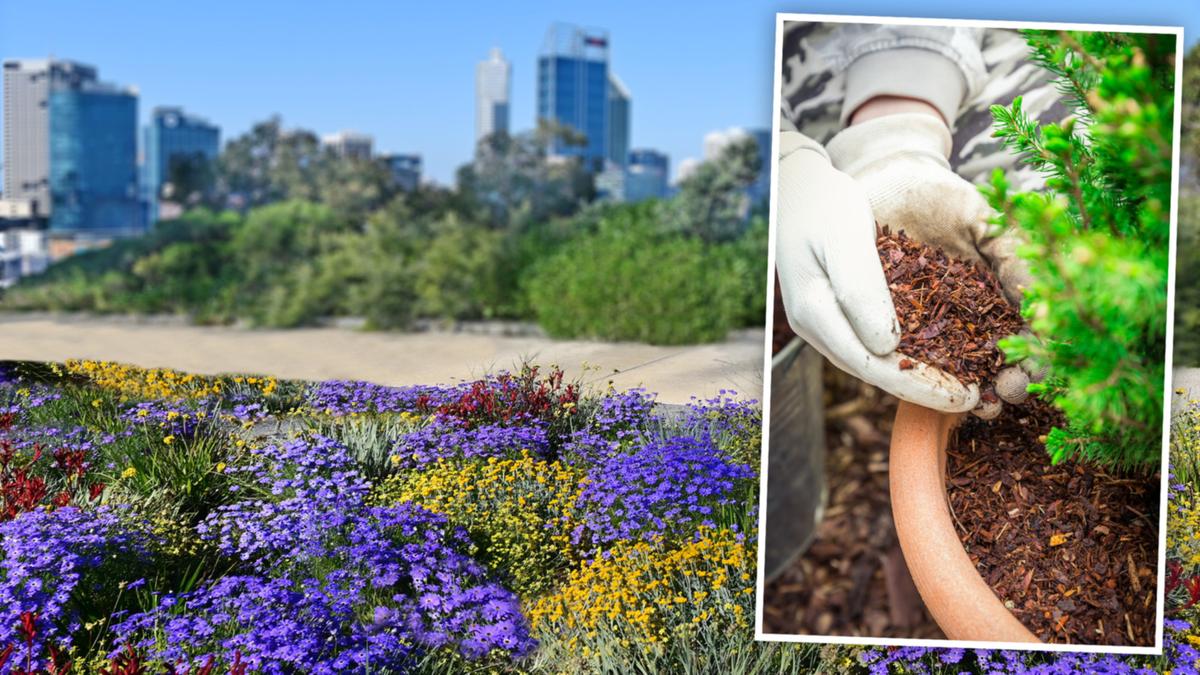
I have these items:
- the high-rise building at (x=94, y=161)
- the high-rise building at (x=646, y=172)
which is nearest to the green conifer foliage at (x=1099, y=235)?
the high-rise building at (x=646, y=172)

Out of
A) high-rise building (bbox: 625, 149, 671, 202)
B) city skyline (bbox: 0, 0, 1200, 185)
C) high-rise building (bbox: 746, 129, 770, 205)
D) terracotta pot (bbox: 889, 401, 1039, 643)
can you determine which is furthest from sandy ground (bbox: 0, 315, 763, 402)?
high-rise building (bbox: 625, 149, 671, 202)

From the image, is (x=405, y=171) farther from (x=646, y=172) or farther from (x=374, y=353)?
(x=374, y=353)

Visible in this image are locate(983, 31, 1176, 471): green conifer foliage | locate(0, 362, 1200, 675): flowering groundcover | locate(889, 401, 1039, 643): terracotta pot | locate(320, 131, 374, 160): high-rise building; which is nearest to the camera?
locate(983, 31, 1176, 471): green conifer foliage

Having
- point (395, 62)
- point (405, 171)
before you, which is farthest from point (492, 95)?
point (405, 171)

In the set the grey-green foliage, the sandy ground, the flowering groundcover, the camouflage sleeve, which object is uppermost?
the grey-green foliage

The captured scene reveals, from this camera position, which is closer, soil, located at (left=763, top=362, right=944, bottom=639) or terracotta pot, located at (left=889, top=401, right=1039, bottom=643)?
terracotta pot, located at (left=889, top=401, right=1039, bottom=643)

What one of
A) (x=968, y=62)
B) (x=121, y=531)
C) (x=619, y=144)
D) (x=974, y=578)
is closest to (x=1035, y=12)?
(x=968, y=62)

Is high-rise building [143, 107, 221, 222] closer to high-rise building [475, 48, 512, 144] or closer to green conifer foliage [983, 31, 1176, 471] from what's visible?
high-rise building [475, 48, 512, 144]
